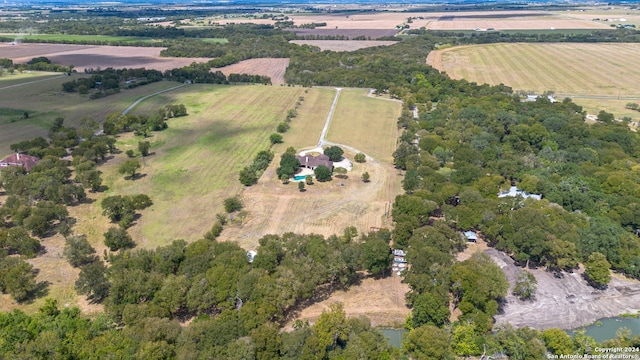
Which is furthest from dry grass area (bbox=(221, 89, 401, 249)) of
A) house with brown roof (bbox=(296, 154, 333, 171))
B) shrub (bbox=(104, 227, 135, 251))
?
shrub (bbox=(104, 227, 135, 251))

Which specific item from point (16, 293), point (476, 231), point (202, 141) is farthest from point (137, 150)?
point (476, 231)

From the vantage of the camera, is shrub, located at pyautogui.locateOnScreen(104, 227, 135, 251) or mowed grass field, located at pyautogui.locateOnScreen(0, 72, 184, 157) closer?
shrub, located at pyautogui.locateOnScreen(104, 227, 135, 251)

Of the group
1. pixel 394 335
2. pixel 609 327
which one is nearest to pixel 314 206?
pixel 394 335

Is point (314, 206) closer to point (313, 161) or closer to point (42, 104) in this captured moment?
point (313, 161)

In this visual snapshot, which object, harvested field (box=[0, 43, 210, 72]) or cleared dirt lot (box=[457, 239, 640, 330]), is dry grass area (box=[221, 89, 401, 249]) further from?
harvested field (box=[0, 43, 210, 72])

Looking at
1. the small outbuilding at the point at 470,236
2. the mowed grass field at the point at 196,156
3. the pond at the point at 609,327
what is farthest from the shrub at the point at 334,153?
the pond at the point at 609,327
